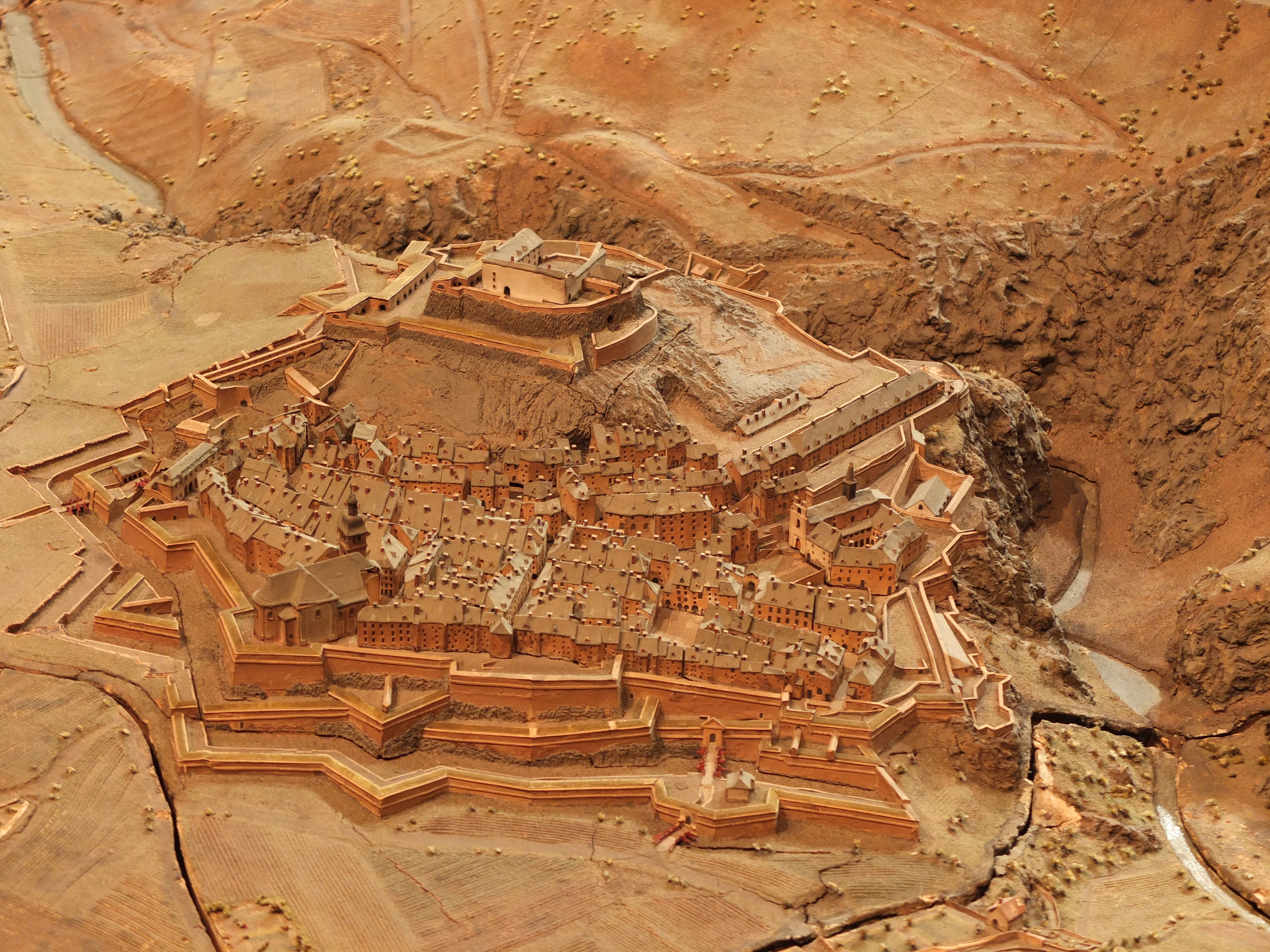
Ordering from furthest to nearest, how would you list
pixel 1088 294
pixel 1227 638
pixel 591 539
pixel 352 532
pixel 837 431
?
pixel 1088 294, pixel 837 431, pixel 1227 638, pixel 591 539, pixel 352 532

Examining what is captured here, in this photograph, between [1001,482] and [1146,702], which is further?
[1001,482]

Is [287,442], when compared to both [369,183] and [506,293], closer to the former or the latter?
[506,293]

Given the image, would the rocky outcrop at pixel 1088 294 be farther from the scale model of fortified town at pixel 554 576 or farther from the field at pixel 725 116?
the scale model of fortified town at pixel 554 576

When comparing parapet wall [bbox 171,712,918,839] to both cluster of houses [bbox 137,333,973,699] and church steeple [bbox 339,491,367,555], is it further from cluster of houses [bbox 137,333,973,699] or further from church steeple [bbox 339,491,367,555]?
church steeple [bbox 339,491,367,555]

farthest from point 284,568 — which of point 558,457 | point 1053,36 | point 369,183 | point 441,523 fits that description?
point 1053,36

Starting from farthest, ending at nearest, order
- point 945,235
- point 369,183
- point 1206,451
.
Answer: point 369,183 < point 945,235 < point 1206,451

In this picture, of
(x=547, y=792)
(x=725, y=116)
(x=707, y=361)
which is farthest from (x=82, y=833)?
(x=725, y=116)

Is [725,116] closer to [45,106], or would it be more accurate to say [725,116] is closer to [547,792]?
[45,106]
